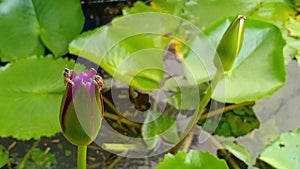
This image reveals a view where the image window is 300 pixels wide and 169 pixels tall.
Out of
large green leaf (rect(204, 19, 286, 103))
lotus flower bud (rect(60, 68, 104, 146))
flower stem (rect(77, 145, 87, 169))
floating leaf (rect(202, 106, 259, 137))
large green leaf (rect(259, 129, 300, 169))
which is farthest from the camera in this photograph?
floating leaf (rect(202, 106, 259, 137))

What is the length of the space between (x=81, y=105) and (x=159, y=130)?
485 mm

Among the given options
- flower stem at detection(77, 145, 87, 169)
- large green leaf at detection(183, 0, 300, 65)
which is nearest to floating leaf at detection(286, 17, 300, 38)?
large green leaf at detection(183, 0, 300, 65)

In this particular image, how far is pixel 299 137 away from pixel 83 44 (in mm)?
475

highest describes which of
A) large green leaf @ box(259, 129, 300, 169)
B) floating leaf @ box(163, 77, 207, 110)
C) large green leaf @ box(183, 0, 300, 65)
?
large green leaf @ box(183, 0, 300, 65)

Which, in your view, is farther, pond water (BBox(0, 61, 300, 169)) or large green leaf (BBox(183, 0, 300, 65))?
large green leaf (BBox(183, 0, 300, 65))

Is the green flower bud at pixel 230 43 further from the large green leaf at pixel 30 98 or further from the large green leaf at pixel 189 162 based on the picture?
the large green leaf at pixel 30 98

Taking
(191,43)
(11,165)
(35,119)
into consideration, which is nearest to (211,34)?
(191,43)

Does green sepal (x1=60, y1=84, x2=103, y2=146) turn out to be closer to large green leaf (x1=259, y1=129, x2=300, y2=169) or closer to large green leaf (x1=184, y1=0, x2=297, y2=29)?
large green leaf (x1=259, y1=129, x2=300, y2=169)

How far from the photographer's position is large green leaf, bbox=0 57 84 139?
104cm

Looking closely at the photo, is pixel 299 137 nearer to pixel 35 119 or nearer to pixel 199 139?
pixel 199 139

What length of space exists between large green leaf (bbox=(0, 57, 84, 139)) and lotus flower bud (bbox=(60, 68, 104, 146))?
1.14 ft

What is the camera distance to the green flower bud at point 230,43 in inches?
31.6

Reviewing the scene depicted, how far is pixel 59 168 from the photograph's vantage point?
3.64 ft

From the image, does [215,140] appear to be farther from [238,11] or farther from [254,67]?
[238,11]
